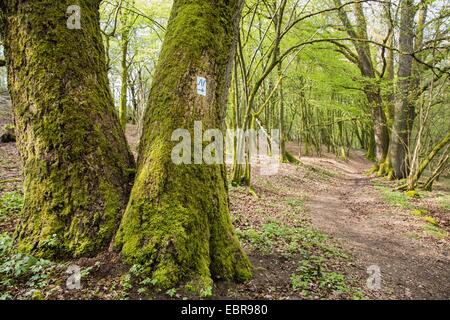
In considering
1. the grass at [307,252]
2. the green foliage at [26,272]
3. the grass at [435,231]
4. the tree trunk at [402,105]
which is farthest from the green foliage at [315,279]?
the tree trunk at [402,105]

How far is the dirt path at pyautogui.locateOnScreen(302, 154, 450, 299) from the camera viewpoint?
4586 mm

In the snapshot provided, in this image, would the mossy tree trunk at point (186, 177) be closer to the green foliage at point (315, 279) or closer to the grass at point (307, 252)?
the green foliage at point (315, 279)

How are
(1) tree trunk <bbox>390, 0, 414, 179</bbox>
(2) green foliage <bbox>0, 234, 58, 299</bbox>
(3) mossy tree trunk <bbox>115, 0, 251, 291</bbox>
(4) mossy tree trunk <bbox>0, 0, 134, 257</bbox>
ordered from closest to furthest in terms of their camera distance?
(2) green foliage <bbox>0, 234, 58, 299</bbox>, (3) mossy tree trunk <bbox>115, 0, 251, 291</bbox>, (4) mossy tree trunk <bbox>0, 0, 134, 257</bbox>, (1) tree trunk <bbox>390, 0, 414, 179</bbox>

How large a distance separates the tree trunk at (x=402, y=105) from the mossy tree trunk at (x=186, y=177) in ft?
34.6

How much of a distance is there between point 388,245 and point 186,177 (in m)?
4.95

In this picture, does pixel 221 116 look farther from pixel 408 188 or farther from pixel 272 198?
pixel 408 188

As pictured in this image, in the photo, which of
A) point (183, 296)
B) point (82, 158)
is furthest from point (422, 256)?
point (82, 158)

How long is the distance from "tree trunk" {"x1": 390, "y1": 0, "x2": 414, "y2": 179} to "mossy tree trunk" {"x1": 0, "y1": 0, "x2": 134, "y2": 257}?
1190 centimetres

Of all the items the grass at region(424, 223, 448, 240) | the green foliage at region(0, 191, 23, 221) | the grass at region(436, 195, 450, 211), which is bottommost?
the grass at region(424, 223, 448, 240)

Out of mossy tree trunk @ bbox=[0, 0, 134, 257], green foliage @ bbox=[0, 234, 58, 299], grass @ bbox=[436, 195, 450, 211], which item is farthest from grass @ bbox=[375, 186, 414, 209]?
green foliage @ bbox=[0, 234, 58, 299]

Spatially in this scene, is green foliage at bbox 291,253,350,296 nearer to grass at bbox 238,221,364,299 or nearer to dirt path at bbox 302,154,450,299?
grass at bbox 238,221,364,299

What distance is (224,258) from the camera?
3.49 meters

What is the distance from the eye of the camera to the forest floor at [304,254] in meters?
3.00
